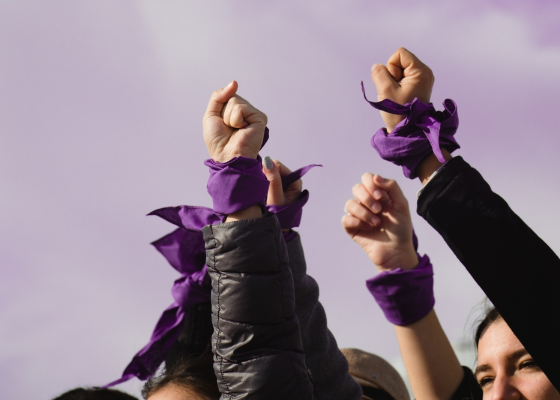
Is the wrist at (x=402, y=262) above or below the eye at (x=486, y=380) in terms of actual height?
above

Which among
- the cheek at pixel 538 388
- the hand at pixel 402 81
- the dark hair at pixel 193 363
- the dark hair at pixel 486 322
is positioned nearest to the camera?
the hand at pixel 402 81

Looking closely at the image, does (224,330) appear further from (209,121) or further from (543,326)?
(543,326)

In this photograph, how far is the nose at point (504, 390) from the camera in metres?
1.75

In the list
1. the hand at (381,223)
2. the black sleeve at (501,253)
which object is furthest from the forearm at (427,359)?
the black sleeve at (501,253)

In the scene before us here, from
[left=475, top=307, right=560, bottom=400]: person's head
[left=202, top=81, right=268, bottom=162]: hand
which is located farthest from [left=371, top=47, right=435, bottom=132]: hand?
[left=475, top=307, right=560, bottom=400]: person's head

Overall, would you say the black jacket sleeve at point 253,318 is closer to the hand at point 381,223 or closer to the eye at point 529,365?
the hand at point 381,223

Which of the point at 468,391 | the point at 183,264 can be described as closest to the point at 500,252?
the point at 468,391

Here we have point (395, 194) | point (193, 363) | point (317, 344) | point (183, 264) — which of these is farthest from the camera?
point (183, 264)

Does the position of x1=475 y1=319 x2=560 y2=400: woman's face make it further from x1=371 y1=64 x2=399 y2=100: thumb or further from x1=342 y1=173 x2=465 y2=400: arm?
Result: x1=371 y1=64 x2=399 y2=100: thumb

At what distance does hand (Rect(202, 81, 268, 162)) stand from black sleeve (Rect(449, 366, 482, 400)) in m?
1.30

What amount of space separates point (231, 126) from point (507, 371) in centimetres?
122

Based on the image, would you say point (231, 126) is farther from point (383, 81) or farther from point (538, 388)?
point (538, 388)

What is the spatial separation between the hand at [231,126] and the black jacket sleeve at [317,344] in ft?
1.70

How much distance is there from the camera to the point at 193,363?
2049 mm
